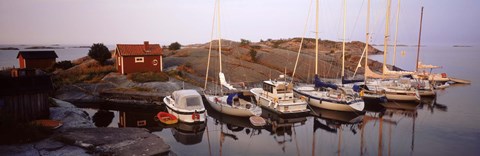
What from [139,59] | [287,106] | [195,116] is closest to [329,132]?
[287,106]

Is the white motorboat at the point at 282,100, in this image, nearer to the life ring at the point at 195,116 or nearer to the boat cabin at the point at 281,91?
the boat cabin at the point at 281,91

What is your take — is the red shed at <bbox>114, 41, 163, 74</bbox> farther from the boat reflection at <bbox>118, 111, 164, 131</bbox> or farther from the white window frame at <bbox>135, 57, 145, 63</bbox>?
the boat reflection at <bbox>118, 111, 164, 131</bbox>

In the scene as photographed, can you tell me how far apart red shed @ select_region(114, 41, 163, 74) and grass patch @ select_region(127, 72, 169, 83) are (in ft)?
5.57

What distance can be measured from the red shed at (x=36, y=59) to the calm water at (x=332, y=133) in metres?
22.5

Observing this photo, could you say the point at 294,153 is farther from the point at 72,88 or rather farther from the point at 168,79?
the point at 72,88

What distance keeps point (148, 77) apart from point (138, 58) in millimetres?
3727

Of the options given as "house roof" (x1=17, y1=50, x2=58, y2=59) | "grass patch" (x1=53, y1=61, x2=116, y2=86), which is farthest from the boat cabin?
"house roof" (x1=17, y1=50, x2=58, y2=59)

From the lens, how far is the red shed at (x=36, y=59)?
147ft

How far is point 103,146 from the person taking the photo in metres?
16.9

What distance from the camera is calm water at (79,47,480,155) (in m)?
20.0

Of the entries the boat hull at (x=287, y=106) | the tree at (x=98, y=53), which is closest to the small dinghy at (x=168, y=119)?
the boat hull at (x=287, y=106)

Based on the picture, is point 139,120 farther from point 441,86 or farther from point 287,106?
point 441,86

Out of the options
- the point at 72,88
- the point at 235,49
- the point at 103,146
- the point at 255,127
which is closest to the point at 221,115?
the point at 255,127

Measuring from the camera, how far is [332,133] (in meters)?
23.9
